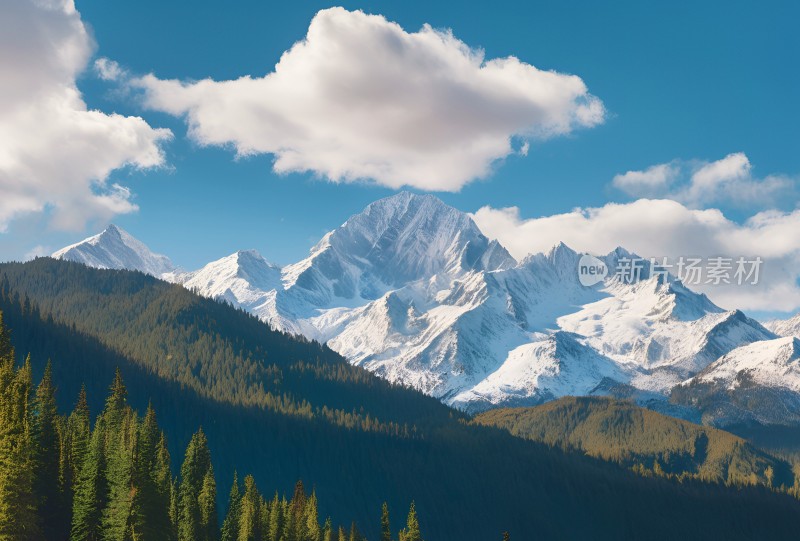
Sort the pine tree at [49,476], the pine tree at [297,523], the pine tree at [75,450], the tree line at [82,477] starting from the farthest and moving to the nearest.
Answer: the pine tree at [297,523]
the pine tree at [75,450]
the pine tree at [49,476]
the tree line at [82,477]

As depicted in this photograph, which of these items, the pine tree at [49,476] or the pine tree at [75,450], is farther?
the pine tree at [75,450]

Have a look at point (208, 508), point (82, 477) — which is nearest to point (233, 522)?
point (208, 508)

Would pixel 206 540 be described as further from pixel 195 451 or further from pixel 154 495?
pixel 154 495

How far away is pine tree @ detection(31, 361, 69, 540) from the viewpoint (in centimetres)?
9769

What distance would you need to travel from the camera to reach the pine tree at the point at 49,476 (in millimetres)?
97688

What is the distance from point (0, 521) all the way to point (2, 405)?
40.9 feet

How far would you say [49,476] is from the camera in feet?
331

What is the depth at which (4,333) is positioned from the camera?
12419cm

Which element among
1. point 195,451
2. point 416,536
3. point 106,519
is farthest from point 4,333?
point 416,536

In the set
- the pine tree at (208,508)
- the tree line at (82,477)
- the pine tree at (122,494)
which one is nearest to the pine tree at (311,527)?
the pine tree at (208,508)

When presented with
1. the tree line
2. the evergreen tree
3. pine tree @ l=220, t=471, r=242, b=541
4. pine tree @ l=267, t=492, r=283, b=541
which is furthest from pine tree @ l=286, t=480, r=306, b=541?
the evergreen tree

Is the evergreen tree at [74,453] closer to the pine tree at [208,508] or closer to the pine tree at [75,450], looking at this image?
the pine tree at [75,450]

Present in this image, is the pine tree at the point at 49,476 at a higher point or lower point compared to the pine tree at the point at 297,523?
higher

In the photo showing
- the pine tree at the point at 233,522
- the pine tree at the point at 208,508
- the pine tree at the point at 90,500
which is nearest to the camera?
the pine tree at the point at 90,500
